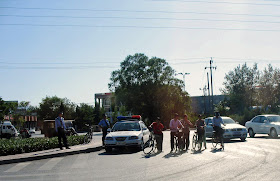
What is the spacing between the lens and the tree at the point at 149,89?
70562mm

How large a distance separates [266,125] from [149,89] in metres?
46.8

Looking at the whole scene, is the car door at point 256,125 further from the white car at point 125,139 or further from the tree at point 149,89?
the tree at point 149,89

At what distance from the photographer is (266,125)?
24875mm

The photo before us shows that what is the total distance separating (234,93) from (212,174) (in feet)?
202

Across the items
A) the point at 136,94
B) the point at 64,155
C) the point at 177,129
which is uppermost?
the point at 136,94

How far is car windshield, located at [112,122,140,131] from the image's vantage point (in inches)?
743

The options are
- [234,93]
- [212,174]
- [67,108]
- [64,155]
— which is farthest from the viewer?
[67,108]

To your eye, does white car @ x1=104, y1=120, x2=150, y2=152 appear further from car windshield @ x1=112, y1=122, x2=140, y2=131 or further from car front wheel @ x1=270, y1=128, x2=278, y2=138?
car front wheel @ x1=270, y1=128, x2=278, y2=138

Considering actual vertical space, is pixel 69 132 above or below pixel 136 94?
below

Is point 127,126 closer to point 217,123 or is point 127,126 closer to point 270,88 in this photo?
point 217,123

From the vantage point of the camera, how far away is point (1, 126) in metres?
49.1

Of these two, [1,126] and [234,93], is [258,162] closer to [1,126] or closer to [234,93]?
[1,126]

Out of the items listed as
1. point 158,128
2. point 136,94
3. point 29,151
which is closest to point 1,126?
point 136,94

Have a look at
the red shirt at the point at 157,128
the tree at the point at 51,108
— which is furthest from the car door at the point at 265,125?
the tree at the point at 51,108
